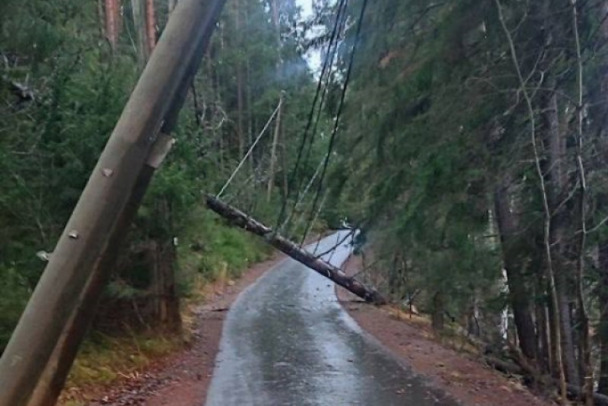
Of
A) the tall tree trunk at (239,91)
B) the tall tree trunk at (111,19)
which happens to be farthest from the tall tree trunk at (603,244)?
the tall tree trunk at (239,91)

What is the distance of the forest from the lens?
8.42 m

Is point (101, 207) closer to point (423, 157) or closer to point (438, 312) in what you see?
point (423, 157)

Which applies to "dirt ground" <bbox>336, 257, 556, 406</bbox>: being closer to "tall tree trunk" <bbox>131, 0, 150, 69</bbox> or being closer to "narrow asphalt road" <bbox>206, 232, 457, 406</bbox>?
"narrow asphalt road" <bbox>206, 232, 457, 406</bbox>

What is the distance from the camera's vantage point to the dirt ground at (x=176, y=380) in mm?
8578

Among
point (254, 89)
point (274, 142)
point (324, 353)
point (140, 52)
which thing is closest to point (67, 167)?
point (140, 52)

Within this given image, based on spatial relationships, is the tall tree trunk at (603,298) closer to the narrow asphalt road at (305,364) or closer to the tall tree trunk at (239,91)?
the narrow asphalt road at (305,364)

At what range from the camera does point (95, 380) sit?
900 centimetres

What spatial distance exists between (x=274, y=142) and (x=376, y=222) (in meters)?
24.1

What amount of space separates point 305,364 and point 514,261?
3675 millimetres

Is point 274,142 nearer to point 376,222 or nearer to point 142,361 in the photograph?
point 376,222

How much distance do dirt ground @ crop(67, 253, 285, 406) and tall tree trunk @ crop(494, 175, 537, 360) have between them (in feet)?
16.2

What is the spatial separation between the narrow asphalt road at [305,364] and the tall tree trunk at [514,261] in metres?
2.20

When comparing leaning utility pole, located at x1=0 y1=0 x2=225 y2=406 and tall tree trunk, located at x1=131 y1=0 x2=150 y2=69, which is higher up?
tall tree trunk, located at x1=131 y1=0 x2=150 y2=69

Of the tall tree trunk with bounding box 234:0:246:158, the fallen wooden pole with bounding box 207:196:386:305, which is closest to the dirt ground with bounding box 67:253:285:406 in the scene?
the fallen wooden pole with bounding box 207:196:386:305
